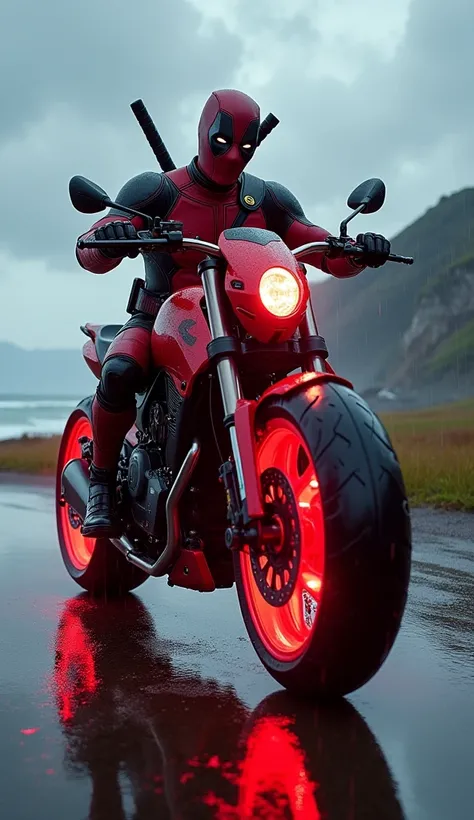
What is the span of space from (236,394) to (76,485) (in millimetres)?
1867

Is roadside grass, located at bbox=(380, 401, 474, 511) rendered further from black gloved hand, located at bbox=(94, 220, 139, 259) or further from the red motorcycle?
black gloved hand, located at bbox=(94, 220, 139, 259)

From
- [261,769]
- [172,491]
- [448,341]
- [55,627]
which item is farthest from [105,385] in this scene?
[448,341]

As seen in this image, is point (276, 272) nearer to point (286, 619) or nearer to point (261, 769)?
point (286, 619)

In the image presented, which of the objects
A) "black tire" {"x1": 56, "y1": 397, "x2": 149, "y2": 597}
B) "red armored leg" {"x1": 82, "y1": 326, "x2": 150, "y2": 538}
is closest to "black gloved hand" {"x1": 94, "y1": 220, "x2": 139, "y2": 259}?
"red armored leg" {"x1": 82, "y1": 326, "x2": 150, "y2": 538}

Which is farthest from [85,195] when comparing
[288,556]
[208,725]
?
[208,725]

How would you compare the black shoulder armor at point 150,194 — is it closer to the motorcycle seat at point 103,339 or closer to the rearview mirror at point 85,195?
the rearview mirror at point 85,195

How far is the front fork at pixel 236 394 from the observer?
3.10 metres

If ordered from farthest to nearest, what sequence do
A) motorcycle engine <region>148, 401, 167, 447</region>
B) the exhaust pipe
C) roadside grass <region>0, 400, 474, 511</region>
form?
roadside grass <region>0, 400, 474, 511</region>
the exhaust pipe
motorcycle engine <region>148, 401, 167, 447</region>

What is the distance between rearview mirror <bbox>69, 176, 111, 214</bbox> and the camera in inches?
133

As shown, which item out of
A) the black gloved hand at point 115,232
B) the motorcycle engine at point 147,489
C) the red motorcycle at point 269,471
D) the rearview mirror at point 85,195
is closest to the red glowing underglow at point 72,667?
the red motorcycle at point 269,471

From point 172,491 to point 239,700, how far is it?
0.87 metres

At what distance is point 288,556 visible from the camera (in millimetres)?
3080

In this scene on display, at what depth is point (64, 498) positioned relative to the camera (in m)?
5.25

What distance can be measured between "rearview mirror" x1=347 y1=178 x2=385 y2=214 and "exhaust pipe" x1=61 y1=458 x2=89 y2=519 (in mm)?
2004
